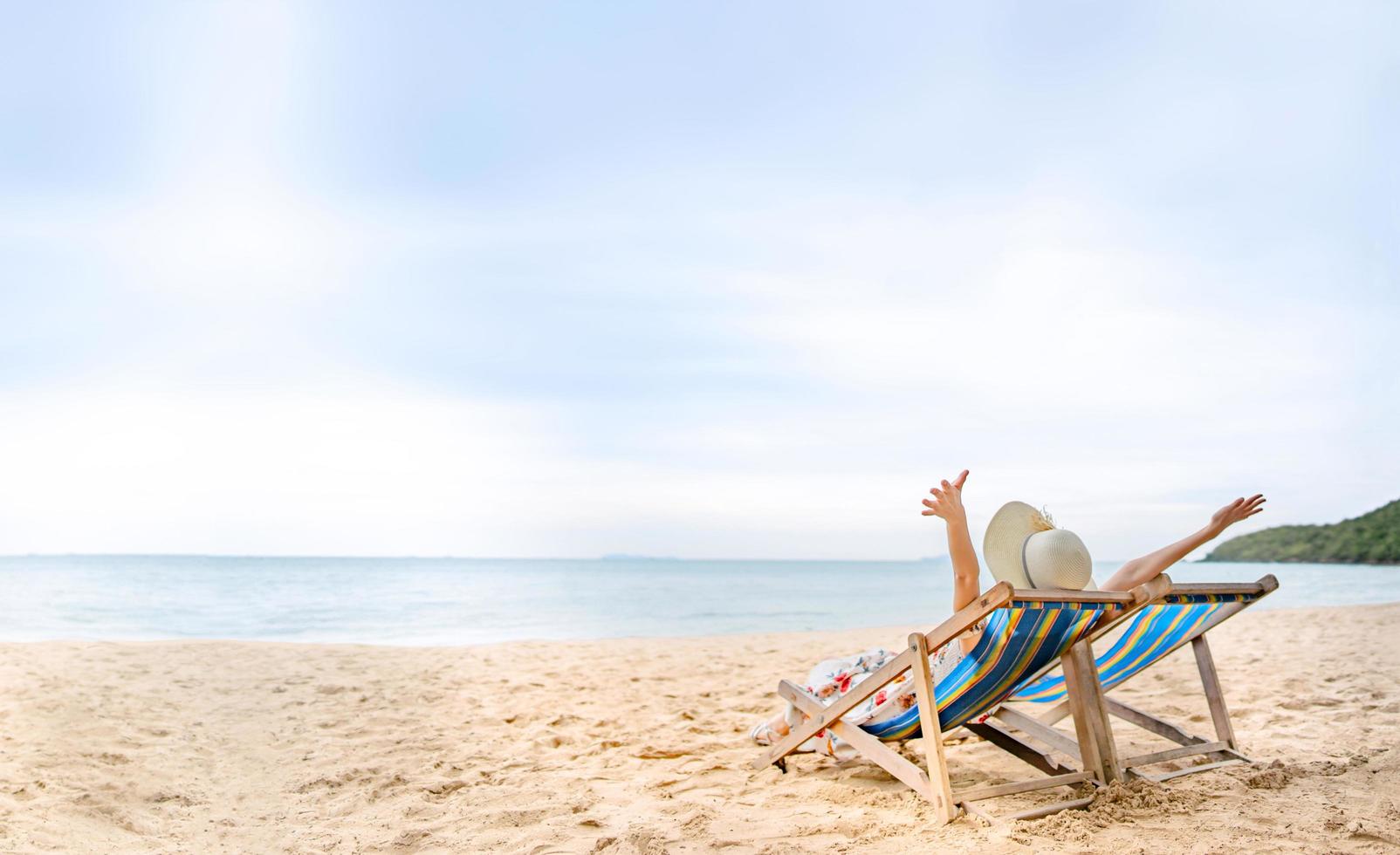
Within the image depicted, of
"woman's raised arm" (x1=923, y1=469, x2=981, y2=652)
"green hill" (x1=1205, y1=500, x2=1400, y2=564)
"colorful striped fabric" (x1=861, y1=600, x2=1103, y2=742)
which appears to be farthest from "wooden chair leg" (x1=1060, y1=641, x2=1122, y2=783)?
"green hill" (x1=1205, y1=500, x2=1400, y2=564)

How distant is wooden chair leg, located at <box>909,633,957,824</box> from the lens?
112 inches

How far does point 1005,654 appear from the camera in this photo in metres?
2.80

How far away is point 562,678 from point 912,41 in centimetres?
799

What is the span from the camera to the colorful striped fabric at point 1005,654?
271 centimetres

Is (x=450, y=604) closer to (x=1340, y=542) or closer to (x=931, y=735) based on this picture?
(x=931, y=735)

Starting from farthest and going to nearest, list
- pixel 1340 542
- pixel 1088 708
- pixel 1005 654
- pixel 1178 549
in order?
1. pixel 1340 542
2. pixel 1088 708
3. pixel 1178 549
4. pixel 1005 654

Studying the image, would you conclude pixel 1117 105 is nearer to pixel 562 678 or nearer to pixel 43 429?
pixel 562 678

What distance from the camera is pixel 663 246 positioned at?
1278cm

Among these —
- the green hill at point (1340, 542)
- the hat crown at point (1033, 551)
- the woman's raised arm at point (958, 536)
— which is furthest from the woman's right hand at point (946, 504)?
the green hill at point (1340, 542)

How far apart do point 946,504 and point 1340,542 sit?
41114 mm

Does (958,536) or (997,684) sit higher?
(958,536)

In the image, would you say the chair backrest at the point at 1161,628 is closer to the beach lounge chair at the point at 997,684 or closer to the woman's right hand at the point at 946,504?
the beach lounge chair at the point at 997,684

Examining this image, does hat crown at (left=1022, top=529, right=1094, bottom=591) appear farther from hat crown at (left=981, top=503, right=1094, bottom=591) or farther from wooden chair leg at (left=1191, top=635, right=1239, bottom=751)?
wooden chair leg at (left=1191, top=635, right=1239, bottom=751)

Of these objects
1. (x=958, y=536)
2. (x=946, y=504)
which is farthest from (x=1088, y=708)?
(x=946, y=504)
